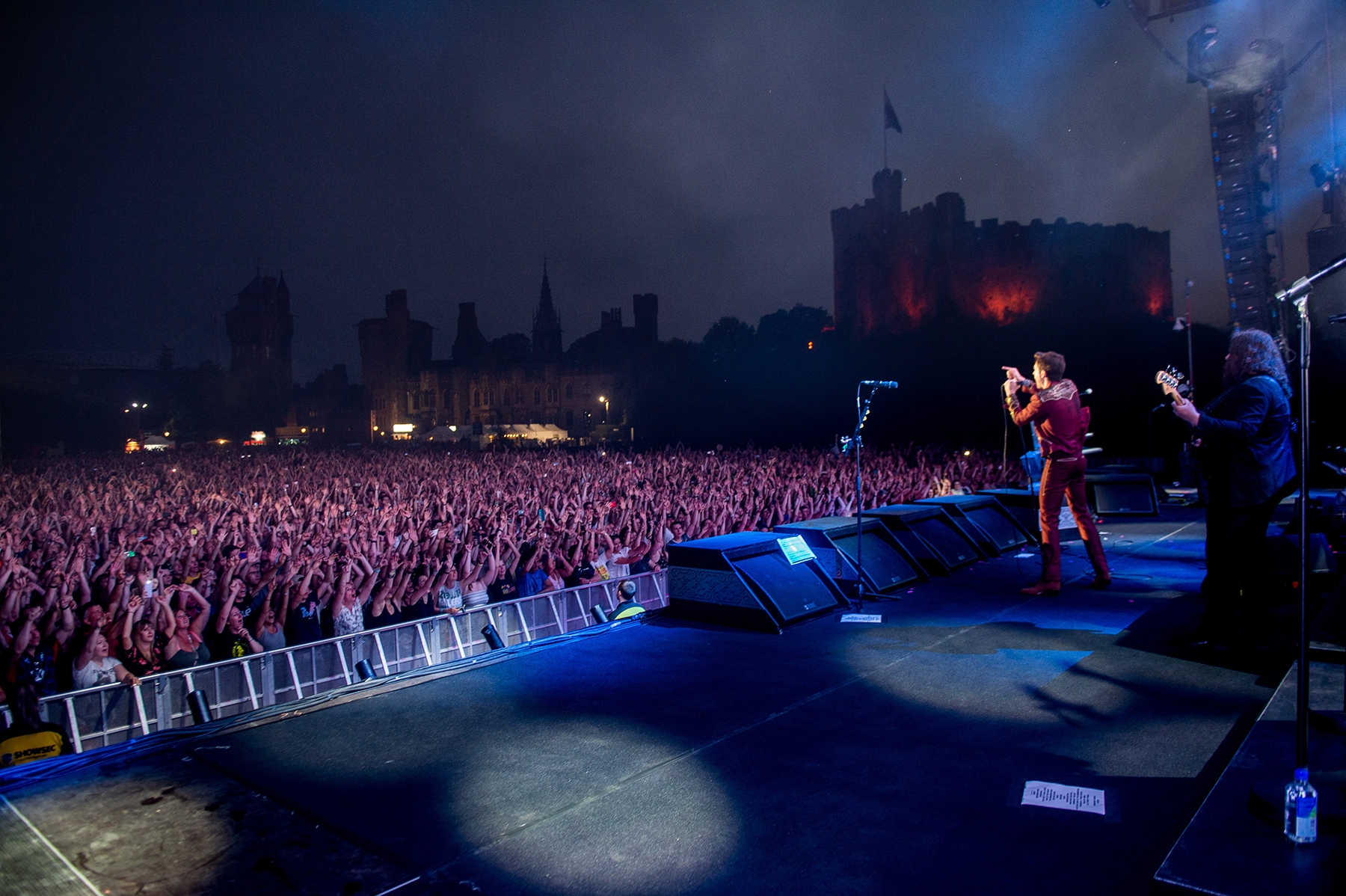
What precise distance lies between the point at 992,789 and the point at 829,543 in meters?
3.43

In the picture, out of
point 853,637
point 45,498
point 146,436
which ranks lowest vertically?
point 853,637

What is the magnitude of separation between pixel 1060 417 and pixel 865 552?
1.69 metres

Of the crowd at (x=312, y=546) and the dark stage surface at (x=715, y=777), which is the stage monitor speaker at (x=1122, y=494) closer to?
the crowd at (x=312, y=546)

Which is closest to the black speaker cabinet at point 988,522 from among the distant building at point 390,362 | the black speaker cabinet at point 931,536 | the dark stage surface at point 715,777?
the black speaker cabinet at point 931,536

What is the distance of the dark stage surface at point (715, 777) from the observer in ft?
6.58

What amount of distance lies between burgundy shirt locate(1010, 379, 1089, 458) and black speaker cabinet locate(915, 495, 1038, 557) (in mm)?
1969

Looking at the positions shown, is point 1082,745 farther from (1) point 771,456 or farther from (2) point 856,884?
(1) point 771,456

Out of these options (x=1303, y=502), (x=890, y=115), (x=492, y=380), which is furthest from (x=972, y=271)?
(x=1303, y=502)

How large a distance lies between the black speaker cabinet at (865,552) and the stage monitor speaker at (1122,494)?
603 cm

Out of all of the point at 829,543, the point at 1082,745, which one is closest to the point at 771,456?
the point at 829,543

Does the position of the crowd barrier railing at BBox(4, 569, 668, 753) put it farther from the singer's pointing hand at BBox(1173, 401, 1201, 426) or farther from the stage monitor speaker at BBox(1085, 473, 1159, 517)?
the stage monitor speaker at BBox(1085, 473, 1159, 517)

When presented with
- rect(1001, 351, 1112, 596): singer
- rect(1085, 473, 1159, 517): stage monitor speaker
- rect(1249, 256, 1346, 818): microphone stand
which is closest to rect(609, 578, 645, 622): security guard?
rect(1001, 351, 1112, 596): singer

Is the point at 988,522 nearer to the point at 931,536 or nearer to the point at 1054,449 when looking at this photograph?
the point at 931,536

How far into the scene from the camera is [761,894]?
189cm
